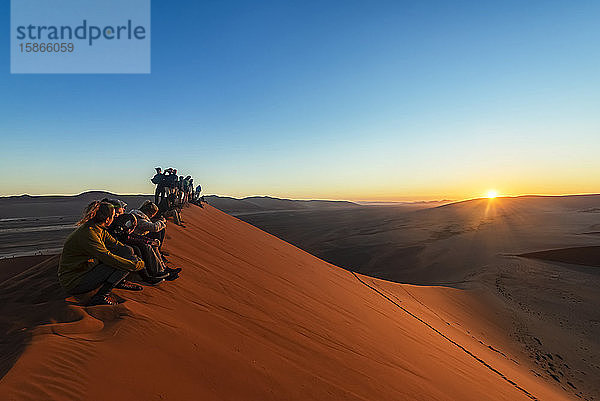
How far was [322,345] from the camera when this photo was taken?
366 cm

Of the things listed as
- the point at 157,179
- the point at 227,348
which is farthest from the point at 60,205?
the point at 227,348

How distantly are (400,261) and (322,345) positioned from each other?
715 inches

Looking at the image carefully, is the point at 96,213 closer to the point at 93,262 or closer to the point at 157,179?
the point at 93,262

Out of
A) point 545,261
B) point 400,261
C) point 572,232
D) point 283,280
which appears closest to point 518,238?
point 572,232

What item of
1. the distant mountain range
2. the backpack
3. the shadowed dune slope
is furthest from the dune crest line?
the distant mountain range

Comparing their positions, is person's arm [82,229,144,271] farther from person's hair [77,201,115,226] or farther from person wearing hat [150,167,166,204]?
person wearing hat [150,167,166,204]

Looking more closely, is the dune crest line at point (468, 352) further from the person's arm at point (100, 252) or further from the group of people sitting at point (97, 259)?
the person's arm at point (100, 252)

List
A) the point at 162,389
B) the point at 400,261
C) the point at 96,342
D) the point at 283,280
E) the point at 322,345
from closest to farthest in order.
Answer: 1. the point at 162,389
2. the point at 96,342
3. the point at 322,345
4. the point at 283,280
5. the point at 400,261

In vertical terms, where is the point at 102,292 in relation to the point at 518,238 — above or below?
above

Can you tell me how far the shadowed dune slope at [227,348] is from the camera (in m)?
2.09

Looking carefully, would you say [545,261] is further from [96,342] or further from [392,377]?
[96,342]

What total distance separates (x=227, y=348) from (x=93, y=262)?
167 centimetres

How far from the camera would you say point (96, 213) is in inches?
123

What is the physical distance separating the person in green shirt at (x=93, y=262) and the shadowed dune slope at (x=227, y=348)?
0.22 m
